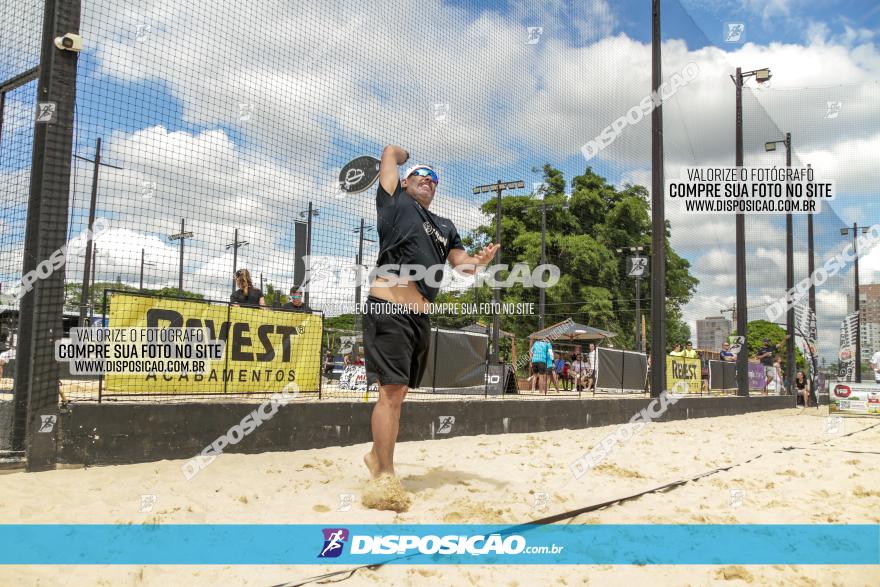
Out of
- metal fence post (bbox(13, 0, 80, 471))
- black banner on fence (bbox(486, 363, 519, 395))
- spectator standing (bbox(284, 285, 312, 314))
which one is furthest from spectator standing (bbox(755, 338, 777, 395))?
metal fence post (bbox(13, 0, 80, 471))

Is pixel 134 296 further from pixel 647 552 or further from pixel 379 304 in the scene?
pixel 647 552

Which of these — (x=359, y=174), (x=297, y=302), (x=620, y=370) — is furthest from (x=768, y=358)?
(x=359, y=174)

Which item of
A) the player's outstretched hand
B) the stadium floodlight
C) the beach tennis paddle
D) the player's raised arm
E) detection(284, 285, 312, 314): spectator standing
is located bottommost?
detection(284, 285, 312, 314): spectator standing

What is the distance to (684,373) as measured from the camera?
51.0ft

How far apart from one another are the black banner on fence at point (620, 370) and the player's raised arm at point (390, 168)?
1041 centimetres

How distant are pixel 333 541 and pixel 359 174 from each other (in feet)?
12.9

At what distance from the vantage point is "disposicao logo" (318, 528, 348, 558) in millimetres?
2418

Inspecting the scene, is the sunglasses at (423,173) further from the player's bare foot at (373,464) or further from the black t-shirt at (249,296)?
the black t-shirt at (249,296)

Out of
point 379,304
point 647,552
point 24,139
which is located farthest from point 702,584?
point 24,139

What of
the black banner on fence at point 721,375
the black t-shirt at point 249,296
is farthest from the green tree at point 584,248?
the black t-shirt at point 249,296

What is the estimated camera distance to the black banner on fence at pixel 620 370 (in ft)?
43.4

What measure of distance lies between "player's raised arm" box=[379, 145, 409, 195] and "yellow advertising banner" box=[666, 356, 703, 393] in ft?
40.6

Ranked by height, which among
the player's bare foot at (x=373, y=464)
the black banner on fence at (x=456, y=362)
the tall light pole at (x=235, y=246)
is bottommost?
the player's bare foot at (x=373, y=464)

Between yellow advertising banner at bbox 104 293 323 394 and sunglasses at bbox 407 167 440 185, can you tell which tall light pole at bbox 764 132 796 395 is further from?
sunglasses at bbox 407 167 440 185
